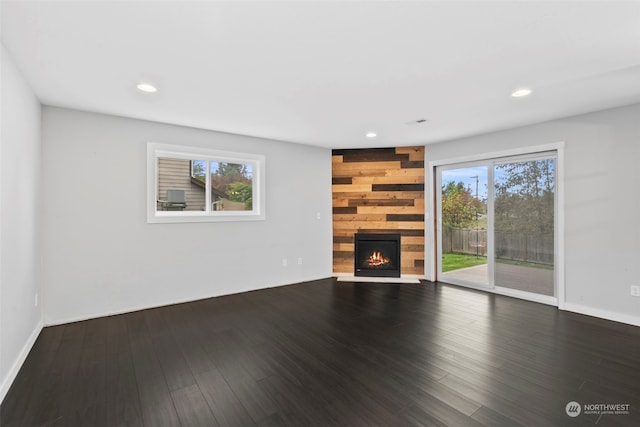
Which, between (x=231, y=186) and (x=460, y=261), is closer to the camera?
(x=231, y=186)

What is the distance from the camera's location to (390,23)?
1.82 metres

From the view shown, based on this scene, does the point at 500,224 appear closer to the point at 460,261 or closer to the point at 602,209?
the point at 460,261

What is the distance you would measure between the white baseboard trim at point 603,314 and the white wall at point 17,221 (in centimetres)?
565

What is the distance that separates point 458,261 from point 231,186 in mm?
4078

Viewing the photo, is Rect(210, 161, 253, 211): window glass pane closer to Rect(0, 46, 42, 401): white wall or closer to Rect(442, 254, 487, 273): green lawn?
Rect(0, 46, 42, 401): white wall

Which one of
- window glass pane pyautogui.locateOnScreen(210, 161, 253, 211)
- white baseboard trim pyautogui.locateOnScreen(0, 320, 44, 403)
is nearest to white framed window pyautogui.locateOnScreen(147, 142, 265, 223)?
window glass pane pyautogui.locateOnScreen(210, 161, 253, 211)

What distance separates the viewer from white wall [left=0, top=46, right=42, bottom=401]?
2092 mm

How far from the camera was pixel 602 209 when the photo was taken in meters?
3.47

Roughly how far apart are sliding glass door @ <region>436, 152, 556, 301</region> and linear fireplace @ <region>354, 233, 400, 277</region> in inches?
31.2

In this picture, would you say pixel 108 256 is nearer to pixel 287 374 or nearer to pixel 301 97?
pixel 287 374

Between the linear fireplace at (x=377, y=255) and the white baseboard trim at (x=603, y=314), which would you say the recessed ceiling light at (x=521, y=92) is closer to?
the white baseboard trim at (x=603, y=314)

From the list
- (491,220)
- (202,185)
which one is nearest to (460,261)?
(491,220)

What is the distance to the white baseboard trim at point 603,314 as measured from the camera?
3.24 m

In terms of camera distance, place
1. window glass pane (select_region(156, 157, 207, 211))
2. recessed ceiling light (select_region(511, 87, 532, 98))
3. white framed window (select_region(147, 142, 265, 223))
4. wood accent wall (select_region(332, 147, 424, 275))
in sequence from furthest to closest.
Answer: wood accent wall (select_region(332, 147, 424, 275)) → window glass pane (select_region(156, 157, 207, 211)) → white framed window (select_region(147, 142, 265, 223)) → recessed ceiling light (select_region(511, 87, 532, 98))
